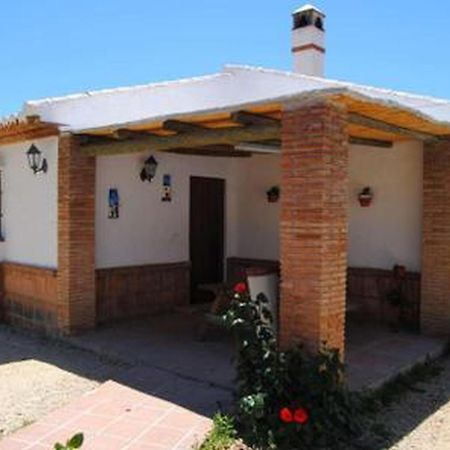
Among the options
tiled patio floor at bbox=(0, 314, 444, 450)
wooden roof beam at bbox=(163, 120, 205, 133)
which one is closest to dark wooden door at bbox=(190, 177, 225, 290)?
tiled patio floor at bbox=(0, 314, 444, 450)

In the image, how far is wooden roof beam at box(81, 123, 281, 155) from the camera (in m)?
6.41

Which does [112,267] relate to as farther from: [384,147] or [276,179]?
[384,147]

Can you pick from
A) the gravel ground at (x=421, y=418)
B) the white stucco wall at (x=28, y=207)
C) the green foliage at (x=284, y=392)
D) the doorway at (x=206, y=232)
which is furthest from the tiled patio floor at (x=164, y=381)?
the white stucco wall at (x=28, y=207)

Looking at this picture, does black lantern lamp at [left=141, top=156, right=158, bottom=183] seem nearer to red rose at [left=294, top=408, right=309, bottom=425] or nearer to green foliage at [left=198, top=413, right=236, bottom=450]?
green foliage at [left=198, top=413, right=236, bottom=450]

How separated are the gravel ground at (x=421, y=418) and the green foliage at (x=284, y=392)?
0.39m

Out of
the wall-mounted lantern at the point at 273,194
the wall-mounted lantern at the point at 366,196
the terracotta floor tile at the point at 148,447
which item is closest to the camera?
the terracotta floor tile at the point at 148,447

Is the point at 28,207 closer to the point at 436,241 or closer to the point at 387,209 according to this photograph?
the point at 387,209

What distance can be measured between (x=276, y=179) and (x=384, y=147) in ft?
7.07

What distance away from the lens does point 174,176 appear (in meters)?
10.1

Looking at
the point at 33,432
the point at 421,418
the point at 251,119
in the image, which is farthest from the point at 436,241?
the point at 33,432

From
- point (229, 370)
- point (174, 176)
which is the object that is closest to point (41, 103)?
point (174, 176)

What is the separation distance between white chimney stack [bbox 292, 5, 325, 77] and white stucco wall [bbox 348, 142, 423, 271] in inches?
56.1

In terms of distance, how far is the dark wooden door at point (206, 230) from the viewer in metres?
10.6

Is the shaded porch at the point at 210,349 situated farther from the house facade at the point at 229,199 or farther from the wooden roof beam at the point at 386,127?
the wooden roof beam at the point at 386,127
